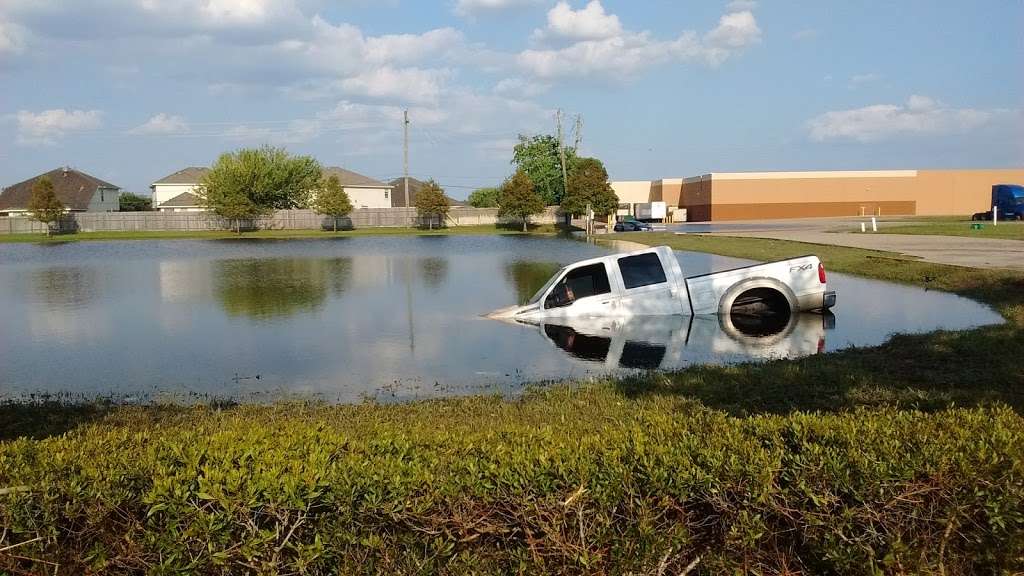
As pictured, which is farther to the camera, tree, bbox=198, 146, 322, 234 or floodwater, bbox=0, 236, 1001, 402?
tree, bbox=198, 146, 322, 234

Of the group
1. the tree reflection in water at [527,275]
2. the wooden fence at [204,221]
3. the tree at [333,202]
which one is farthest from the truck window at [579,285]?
the wooden fence at [204,221]

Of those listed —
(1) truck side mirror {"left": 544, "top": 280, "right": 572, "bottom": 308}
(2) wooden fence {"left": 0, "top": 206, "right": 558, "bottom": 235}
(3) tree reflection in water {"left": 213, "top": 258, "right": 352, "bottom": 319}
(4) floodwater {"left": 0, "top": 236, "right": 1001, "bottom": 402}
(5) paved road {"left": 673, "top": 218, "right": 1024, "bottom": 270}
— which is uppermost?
(2) wooden fence {"left": 0, "top": 206, "right": 558, "bottom": 235}

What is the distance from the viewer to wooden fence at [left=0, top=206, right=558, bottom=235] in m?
73.4

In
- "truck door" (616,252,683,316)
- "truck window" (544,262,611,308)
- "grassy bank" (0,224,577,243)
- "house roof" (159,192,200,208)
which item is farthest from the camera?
"house roof" (159,192,200,208)

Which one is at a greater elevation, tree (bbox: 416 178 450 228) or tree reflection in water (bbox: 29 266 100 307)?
tree (bbox: 416 178 450 228)

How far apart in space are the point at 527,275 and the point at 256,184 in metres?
55.8

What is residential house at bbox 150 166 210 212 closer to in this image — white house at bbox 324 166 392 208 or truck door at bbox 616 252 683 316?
white house at bbox 324 166 392 208

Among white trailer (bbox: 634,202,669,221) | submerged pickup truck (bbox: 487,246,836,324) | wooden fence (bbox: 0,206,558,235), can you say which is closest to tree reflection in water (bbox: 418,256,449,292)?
submerged pickup truck (bbox: 487,246,836,324)

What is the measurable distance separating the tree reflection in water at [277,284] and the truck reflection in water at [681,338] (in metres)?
6.77

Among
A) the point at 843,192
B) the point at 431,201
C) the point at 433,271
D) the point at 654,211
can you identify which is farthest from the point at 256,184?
the point at 843,192

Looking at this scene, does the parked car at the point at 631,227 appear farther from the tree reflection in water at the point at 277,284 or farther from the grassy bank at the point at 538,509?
the grassy bank at the point at 538,509

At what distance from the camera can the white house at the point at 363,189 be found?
10088 cm

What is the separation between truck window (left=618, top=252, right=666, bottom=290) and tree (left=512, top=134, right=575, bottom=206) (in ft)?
272

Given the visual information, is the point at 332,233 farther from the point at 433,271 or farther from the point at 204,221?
the point at 433,271
